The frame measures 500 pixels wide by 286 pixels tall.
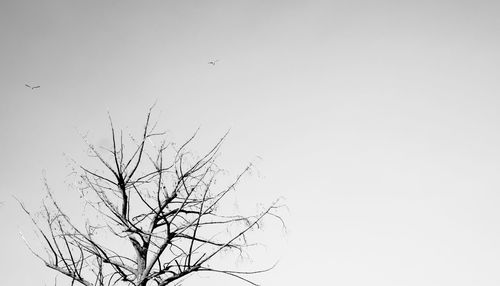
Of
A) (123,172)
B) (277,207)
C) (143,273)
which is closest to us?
(143,273)

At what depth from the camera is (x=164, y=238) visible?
3.74 metres

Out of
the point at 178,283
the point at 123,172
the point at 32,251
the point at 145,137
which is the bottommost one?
the point at 178,283

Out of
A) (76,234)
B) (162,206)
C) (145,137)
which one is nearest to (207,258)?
(162,206)

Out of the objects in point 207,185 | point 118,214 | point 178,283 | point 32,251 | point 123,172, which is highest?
point 123,172

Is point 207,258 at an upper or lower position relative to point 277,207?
lower

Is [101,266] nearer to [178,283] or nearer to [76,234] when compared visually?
[76,234]

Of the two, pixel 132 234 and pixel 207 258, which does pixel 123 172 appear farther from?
pixel 207 258

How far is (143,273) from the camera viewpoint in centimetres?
366

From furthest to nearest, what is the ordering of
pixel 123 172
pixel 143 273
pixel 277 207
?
pixel 123 172, pixel 277 207, pixel 143 273

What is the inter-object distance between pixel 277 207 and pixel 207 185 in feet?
2.69

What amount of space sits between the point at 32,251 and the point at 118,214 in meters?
0.96

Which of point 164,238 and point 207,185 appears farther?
point 207,185

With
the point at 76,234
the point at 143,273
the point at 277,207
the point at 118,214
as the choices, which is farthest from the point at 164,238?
the point at 277,207

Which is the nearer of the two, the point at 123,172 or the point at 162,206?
the point at 162,206
